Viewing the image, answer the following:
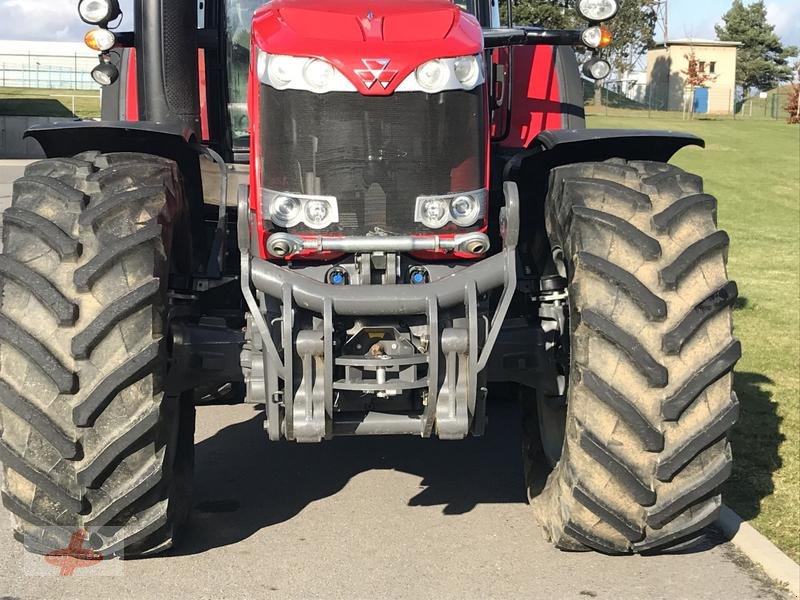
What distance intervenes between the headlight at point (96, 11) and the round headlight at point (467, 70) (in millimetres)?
1864

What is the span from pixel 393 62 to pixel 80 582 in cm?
256

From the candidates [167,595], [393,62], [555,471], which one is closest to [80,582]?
[167,595]

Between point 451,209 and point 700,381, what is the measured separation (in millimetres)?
1269

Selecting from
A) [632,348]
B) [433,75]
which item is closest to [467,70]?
[433,75]

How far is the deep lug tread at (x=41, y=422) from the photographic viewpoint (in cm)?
429

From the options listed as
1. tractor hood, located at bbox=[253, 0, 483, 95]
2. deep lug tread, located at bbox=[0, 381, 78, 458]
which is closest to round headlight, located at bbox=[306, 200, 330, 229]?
tractor hood, located at bbox=[253, 0, 483, 95]

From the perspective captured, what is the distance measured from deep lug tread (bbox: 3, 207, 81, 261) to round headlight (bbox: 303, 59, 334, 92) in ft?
3.76

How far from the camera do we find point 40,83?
7269 centimetres

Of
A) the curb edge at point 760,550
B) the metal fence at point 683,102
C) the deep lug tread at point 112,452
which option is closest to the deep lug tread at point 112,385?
the deep lug tread at point 112,452

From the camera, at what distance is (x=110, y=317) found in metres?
4.29

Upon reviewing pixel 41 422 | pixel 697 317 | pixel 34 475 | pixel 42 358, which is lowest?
pixel 34 475

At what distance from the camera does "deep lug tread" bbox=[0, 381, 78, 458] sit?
429cm

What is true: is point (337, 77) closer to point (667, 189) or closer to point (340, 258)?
point (340, 258)

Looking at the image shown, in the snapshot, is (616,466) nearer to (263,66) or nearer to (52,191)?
(263,66)
